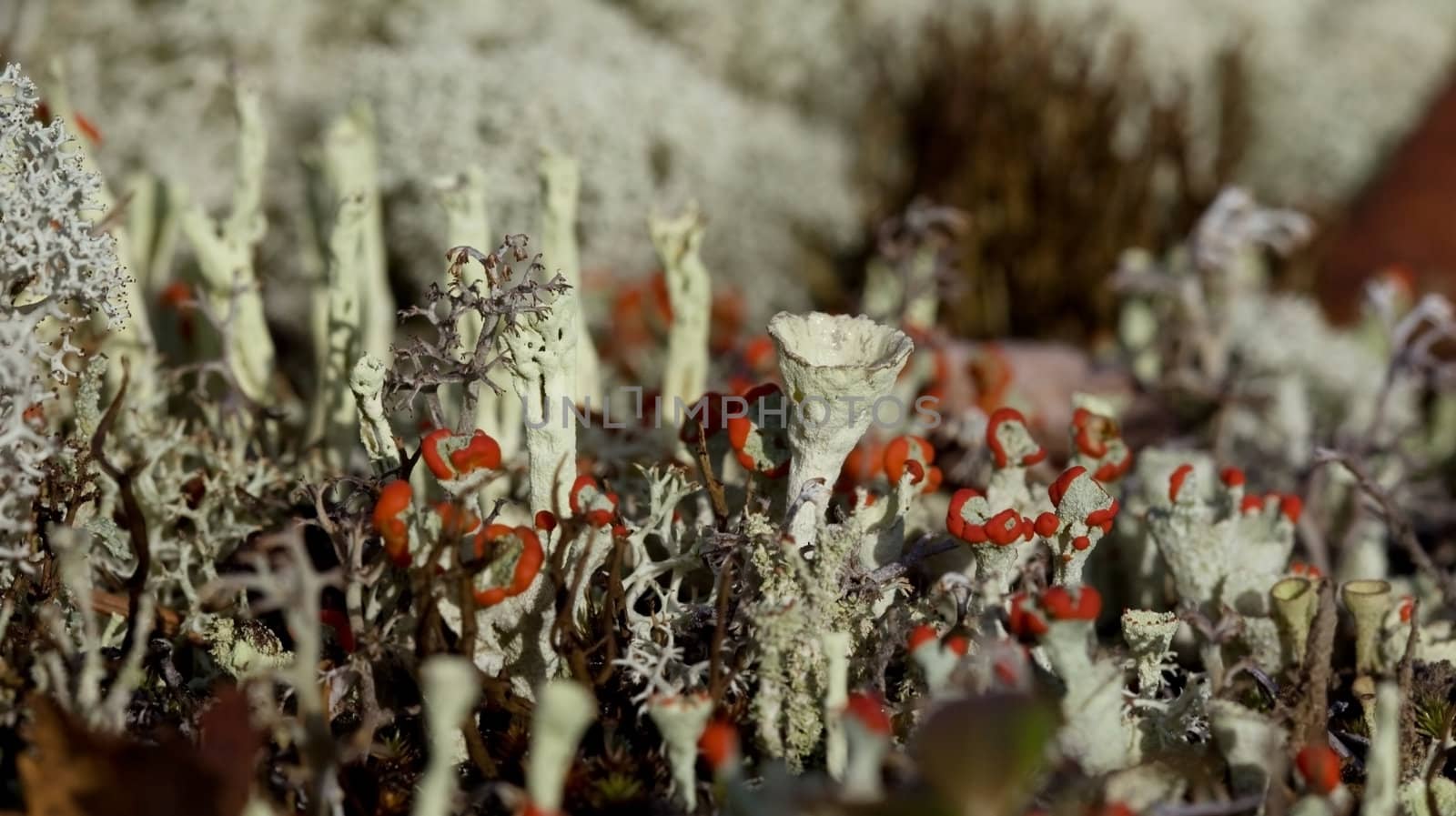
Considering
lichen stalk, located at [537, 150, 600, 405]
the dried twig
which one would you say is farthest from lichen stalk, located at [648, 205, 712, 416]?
the dried twig

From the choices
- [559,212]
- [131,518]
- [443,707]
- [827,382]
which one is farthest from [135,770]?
[559,212]

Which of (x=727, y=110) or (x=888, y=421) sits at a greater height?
(x=727, y=110)

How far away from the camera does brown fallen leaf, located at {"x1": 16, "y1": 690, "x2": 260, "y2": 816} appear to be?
36.5 inches

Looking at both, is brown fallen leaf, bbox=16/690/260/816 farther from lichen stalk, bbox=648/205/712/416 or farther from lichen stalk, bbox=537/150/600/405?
lichen stalk, bbox=648/205/712/416

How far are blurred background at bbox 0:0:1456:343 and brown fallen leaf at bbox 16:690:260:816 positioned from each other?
1.92 m

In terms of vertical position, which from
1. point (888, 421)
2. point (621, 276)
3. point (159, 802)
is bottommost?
point (159, 802)

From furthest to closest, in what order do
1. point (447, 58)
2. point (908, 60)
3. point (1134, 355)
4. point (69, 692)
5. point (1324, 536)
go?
point (908, 60) < point (447, 58) < point (1134, 355) < point (1324, 536) < point (69, 692)

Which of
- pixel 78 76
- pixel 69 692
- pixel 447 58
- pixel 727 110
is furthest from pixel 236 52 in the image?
pixel 69 692

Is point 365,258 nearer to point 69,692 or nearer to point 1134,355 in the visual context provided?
point 69,692

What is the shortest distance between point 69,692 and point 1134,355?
7.25ft

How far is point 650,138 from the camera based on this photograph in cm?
319

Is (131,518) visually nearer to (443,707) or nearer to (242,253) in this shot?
(443,707)

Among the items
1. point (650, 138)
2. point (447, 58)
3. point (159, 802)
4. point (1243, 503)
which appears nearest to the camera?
point (159, 802)

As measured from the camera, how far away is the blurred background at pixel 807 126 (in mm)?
2990
